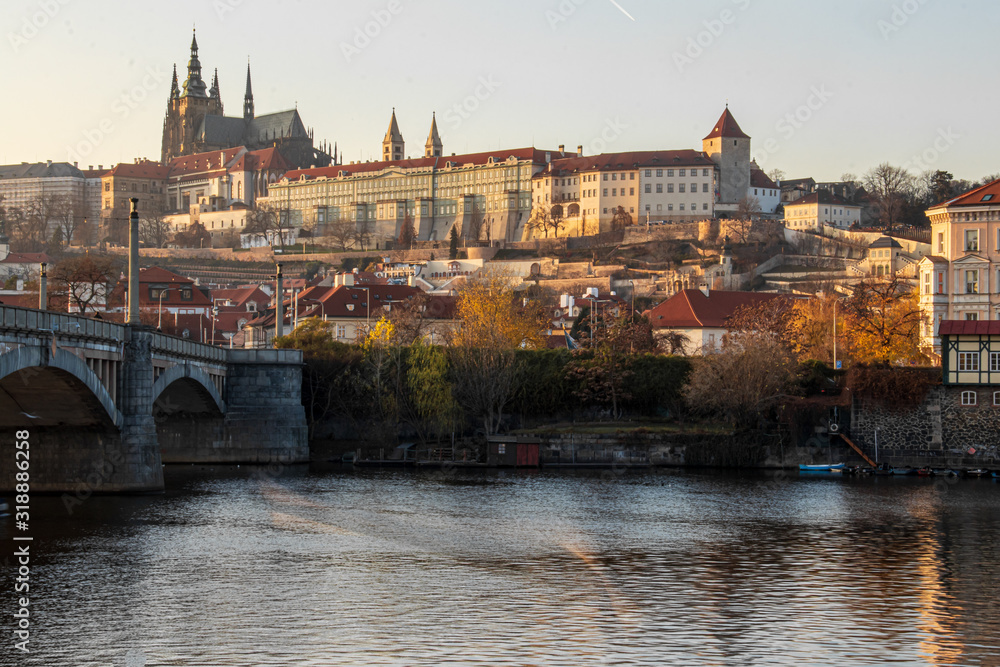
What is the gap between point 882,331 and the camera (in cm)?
6353

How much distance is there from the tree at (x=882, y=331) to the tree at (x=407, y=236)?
99698 millimetres

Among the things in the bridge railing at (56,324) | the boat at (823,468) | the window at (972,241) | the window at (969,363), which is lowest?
the boat at (823,468)

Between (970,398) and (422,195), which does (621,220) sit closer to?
(422,195)

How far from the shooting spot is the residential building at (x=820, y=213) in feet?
498

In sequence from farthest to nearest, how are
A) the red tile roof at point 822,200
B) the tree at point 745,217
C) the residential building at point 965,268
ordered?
the red tile roof at point 822,200 < the tree at point 745,217 < the residential building at point 965,268

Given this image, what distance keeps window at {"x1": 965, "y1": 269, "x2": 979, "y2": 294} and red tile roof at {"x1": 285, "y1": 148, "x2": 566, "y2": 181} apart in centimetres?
10685

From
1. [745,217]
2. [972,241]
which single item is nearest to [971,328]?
[972,241]

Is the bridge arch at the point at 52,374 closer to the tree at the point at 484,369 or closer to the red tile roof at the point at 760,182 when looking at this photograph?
the tree at the point at 484,369

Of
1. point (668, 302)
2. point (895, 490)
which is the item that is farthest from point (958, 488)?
point (668, 302)

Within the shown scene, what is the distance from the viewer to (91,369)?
36469 mm

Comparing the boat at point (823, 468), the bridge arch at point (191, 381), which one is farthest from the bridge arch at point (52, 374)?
the boat at point (823, 468)

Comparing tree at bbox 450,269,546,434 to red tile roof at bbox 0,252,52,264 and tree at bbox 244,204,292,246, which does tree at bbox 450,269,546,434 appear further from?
tree at bbox 244,204,292,246

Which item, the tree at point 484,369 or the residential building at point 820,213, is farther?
the residential building at point 820,213

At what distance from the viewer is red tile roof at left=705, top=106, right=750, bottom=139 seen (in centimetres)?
15775
